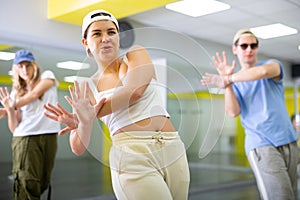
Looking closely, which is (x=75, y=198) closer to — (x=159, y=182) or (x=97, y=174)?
(x=97, y=174)

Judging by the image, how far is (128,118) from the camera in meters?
1.30

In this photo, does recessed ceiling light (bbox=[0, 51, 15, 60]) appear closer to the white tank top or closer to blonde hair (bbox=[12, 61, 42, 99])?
blonde hair (bbox=[12, 61, 42, 99])

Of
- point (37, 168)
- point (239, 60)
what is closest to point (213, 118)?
point (239, 60)

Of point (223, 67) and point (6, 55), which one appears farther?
point (6, 55)

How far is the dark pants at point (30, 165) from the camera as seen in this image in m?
2.54

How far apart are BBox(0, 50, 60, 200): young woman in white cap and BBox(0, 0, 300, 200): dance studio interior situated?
0.21 metres

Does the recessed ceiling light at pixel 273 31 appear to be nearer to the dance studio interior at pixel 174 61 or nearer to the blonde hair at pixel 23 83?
the dance studio interior at pixel 174 61

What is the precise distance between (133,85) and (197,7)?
1900mm

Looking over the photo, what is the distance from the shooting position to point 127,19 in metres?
3.65

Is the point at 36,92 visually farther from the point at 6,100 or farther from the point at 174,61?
the point at 174,61

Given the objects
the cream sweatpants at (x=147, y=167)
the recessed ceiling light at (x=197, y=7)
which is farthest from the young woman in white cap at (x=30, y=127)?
the cream sweatpants at (x=147, y=167)

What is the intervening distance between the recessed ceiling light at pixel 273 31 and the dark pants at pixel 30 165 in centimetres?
161

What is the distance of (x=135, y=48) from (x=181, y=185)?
511 mm

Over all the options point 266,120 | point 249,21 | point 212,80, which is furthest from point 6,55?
point 266,120
